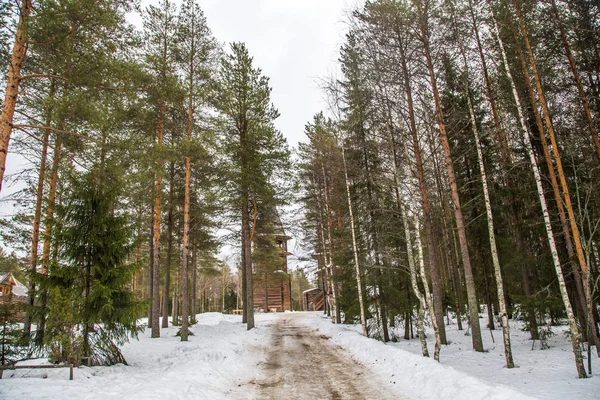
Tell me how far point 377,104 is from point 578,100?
6.20m

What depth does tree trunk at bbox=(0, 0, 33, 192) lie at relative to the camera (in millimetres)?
6508

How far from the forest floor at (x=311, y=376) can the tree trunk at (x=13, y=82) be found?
465 cm

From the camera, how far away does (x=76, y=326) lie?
7.85 meters

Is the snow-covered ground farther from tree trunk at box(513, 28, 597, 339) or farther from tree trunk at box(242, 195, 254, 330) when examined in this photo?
tree trunk at box(242, 195, 254, 330)

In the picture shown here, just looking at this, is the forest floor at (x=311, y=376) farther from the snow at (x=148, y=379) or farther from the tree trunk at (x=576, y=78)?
the tree trunk at (x=576, y=78)

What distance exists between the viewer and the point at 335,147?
18391 millimetres

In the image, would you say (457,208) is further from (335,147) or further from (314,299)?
(314,299)

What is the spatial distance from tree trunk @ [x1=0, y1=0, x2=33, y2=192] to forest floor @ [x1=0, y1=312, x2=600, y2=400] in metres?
4.65

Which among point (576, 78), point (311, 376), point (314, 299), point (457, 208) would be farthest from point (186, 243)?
point (314, 299)

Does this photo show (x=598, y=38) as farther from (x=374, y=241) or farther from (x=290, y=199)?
(x=290, y=199)

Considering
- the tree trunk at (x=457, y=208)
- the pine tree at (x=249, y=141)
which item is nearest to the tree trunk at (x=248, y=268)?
the pine tree at (x=249, y=141)

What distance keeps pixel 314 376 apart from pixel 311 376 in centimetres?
8

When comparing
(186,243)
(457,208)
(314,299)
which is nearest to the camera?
(457,208)

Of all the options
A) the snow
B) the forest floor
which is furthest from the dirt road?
the snow
